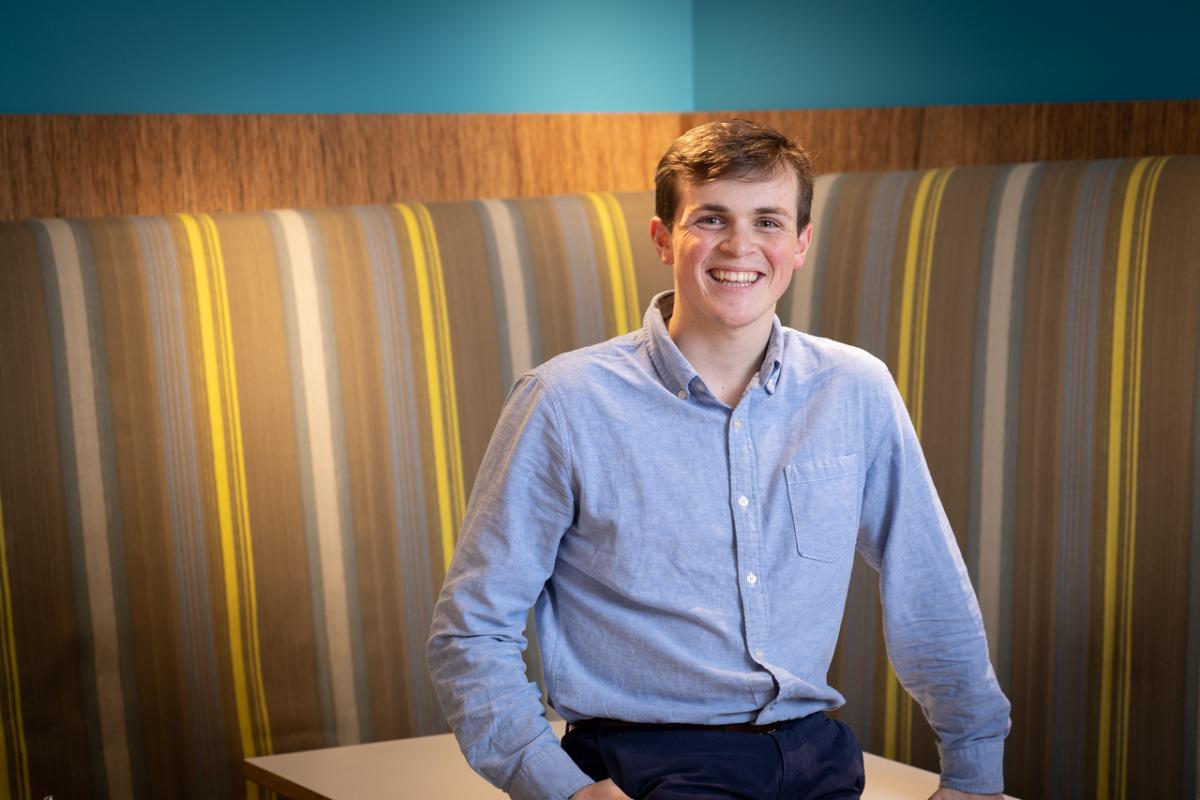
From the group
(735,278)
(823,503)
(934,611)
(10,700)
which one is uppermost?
(735,278)

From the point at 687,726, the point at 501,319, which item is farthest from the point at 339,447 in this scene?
the point at 687,726

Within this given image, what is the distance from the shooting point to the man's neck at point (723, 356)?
51.0 inches

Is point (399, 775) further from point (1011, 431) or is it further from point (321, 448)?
point (1011, 431)

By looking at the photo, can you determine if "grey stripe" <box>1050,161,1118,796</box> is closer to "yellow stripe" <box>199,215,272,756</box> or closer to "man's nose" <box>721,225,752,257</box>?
"man's nose" <box>721,225,752,257</box>

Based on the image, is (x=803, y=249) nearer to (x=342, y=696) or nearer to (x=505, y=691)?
(x=505, y=691)

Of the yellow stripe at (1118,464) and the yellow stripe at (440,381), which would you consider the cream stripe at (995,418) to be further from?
the yellow stripe at (440,381)

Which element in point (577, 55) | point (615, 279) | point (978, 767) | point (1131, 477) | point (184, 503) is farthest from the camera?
point (577, 55)

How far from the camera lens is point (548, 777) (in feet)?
3.94

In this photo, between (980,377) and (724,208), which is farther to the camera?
(980,377)

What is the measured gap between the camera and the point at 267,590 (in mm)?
1780

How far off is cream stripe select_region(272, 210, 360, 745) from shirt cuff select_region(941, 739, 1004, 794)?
0.85 m

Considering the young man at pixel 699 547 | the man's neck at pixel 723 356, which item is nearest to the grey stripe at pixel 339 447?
the young man at pixel 699 547

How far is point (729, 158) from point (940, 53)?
3.19 feet

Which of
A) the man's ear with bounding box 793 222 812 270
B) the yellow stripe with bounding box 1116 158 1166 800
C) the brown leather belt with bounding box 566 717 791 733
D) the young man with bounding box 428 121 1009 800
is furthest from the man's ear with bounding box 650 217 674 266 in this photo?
the yellow stripe with bounding box 1116 158 1166 800
